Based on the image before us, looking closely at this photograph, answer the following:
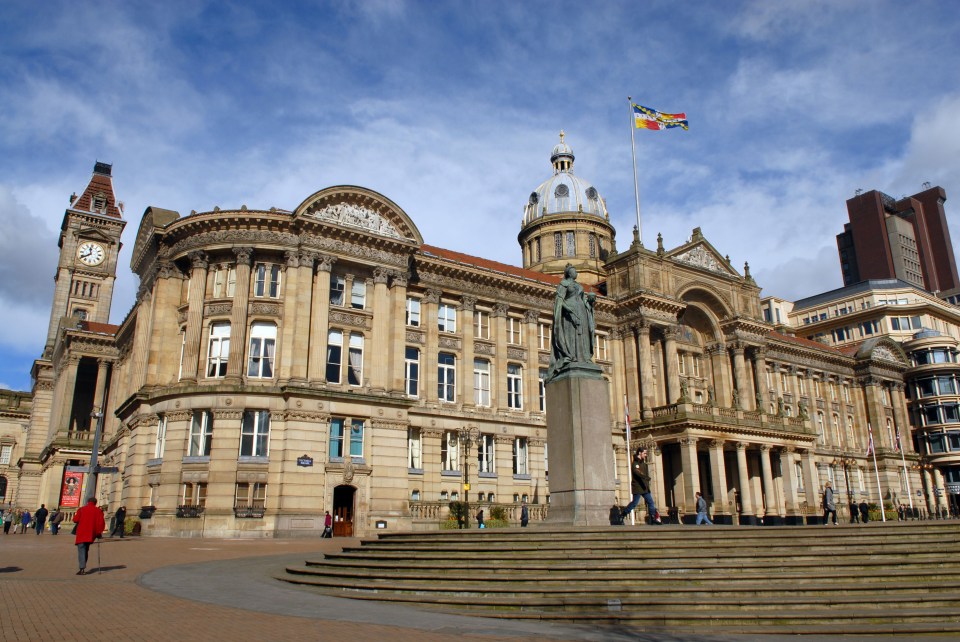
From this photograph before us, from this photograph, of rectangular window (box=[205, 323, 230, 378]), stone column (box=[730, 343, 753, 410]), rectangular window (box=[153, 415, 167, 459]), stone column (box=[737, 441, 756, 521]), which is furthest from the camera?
stone column (box=[730, 343, 753, 410])

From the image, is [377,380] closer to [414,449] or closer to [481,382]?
[414,449]

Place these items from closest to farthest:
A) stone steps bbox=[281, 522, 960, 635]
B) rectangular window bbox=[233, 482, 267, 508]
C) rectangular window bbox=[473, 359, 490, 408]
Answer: stone steps bbox=[281, 522, 960, 635], rectangular window bbox=[233, 482, 267, 508], rectangular window bbox=[473, 359, 490, 408]

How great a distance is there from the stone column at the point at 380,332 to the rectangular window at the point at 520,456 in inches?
422

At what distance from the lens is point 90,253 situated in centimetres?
9356

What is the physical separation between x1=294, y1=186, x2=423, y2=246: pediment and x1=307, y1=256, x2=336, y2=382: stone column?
256 centimetres

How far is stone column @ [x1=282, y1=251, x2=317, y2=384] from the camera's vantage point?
1502 inches

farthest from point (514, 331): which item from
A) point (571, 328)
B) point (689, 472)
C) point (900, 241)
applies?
point (900, 241)

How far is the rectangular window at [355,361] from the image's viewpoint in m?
40.6

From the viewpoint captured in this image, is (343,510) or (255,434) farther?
(343,510)

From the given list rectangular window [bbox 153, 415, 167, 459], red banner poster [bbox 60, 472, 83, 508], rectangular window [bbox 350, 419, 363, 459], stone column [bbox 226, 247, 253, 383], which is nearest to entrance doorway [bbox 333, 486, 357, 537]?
rectangular window [bbox 350, 419, 363, 459]

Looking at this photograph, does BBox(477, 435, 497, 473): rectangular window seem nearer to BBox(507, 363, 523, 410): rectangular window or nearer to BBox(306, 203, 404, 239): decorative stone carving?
BBox(507, 363, 523, 410): rectangular window

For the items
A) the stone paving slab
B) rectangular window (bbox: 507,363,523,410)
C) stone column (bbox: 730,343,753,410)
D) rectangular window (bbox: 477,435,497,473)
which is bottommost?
the stone paving slab

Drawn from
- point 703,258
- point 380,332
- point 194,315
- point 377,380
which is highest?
point 703,258

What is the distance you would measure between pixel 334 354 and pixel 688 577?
29373mm
